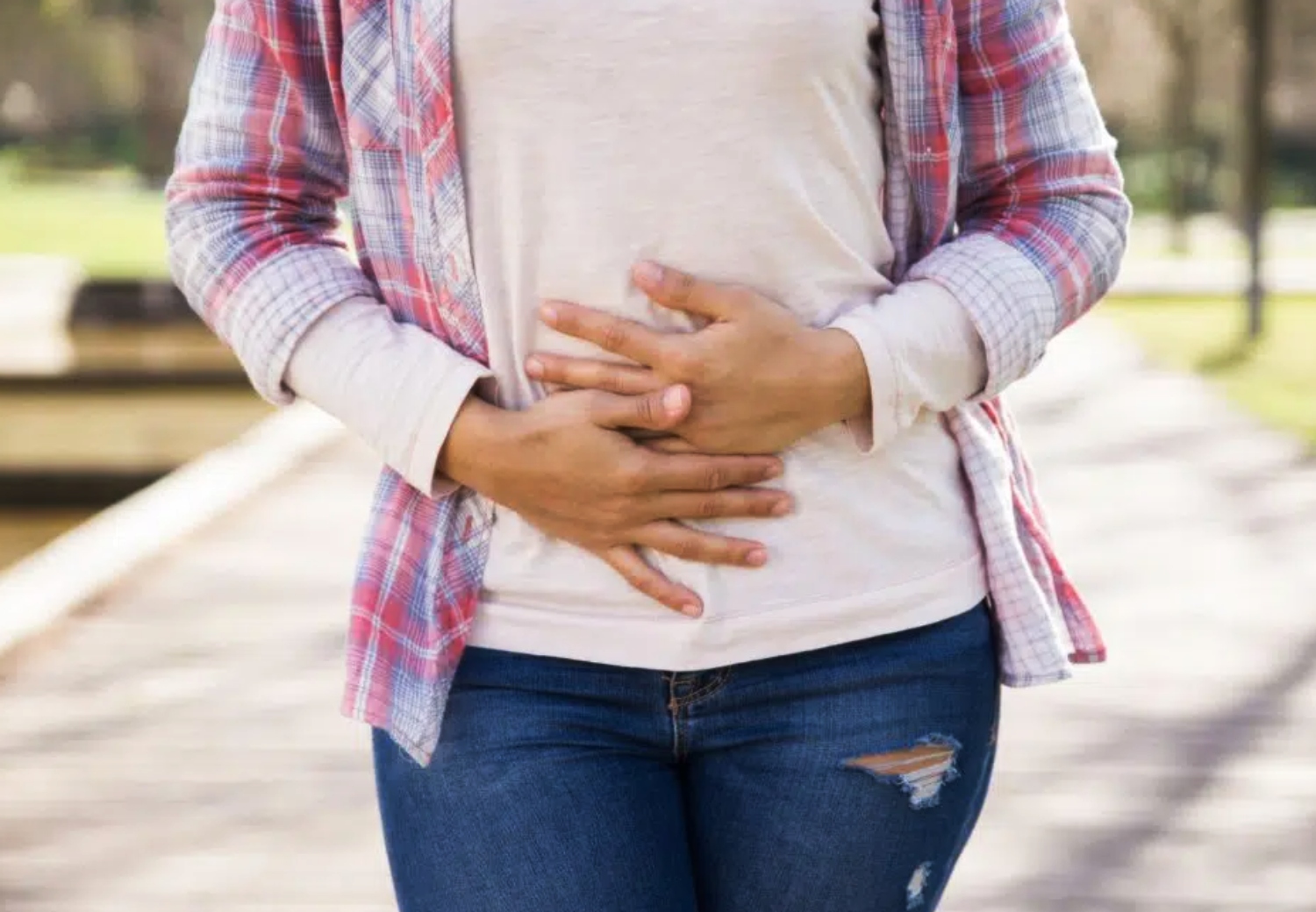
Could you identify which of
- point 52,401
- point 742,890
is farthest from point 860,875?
point 52,401

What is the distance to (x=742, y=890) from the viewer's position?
1411mm

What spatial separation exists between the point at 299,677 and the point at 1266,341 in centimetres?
864

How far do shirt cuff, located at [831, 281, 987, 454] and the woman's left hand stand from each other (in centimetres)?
2

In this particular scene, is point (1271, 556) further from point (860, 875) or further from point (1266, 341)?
point (1266, 341)

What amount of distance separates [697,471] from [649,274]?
15cm

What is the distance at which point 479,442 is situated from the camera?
1.36 m

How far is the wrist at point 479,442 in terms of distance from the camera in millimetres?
1354

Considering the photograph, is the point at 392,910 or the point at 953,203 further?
the point at 392,910

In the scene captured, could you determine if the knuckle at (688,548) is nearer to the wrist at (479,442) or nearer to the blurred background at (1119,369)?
the wrist at (479,442)

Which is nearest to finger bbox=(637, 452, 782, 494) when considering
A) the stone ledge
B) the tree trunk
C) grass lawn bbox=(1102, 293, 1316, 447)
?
the stone ledge

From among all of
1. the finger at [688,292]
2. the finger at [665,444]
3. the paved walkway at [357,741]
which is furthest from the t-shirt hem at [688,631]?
the paved walkway at [357,741]

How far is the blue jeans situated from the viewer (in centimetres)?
136

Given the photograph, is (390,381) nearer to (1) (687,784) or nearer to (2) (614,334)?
(2) (614,334)

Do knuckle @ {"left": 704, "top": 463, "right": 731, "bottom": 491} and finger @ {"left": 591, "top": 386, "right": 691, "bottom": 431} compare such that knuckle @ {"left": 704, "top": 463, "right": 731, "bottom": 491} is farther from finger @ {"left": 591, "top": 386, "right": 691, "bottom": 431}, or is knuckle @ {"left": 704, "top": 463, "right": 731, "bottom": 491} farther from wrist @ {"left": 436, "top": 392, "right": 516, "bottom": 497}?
wrist @ {"left": 436, "top": 392, "right": 516, "bottom": 497}
